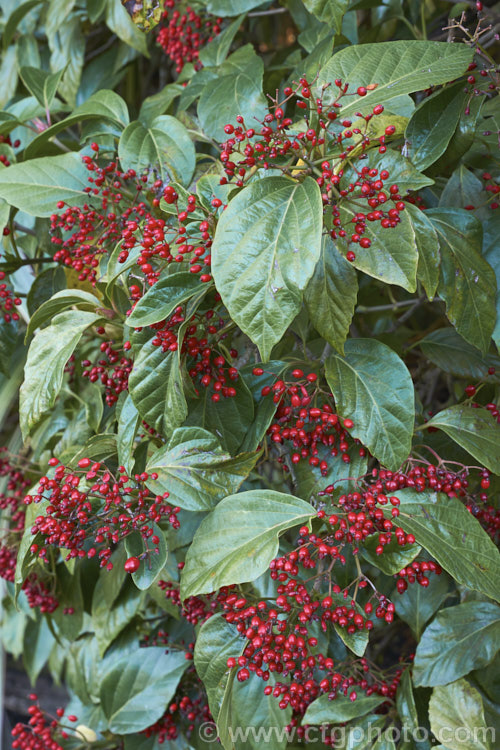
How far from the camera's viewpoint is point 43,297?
3.76 ft

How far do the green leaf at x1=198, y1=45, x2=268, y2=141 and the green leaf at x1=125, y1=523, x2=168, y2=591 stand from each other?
576mm

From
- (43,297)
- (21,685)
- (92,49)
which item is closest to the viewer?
(43,297)

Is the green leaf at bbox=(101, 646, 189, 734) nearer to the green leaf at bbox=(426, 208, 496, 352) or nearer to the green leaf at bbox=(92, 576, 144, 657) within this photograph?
the green leaf at bbox=(92, 576, 144, 657)

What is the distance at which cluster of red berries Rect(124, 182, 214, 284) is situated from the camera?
0.74 meters

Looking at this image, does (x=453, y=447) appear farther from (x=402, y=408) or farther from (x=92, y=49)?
(x=92, y=49)

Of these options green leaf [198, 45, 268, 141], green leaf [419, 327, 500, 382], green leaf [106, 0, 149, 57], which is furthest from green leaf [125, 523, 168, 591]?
green leaf [106, 0, 149, 57]

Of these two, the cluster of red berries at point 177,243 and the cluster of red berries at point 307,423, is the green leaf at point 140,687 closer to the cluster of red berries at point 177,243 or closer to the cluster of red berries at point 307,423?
the cluster of red berries at point 307,423

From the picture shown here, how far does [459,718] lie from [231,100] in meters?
0.90

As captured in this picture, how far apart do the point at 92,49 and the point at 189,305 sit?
1065 millimetres

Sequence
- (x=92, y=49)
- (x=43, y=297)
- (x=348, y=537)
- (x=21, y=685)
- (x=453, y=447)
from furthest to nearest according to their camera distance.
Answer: (x=21, y=685) → (x=92, y=49) → (x=43, y=297) → (x=453, y=447) → (x=348, y=537)

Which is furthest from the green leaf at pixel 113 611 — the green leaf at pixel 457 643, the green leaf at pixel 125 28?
the green leaf at pixel 125 28

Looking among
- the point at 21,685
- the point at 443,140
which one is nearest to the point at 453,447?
the point at 443,140

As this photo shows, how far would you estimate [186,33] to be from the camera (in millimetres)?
1193

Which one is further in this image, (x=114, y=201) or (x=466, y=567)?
(x=114, y=201)
